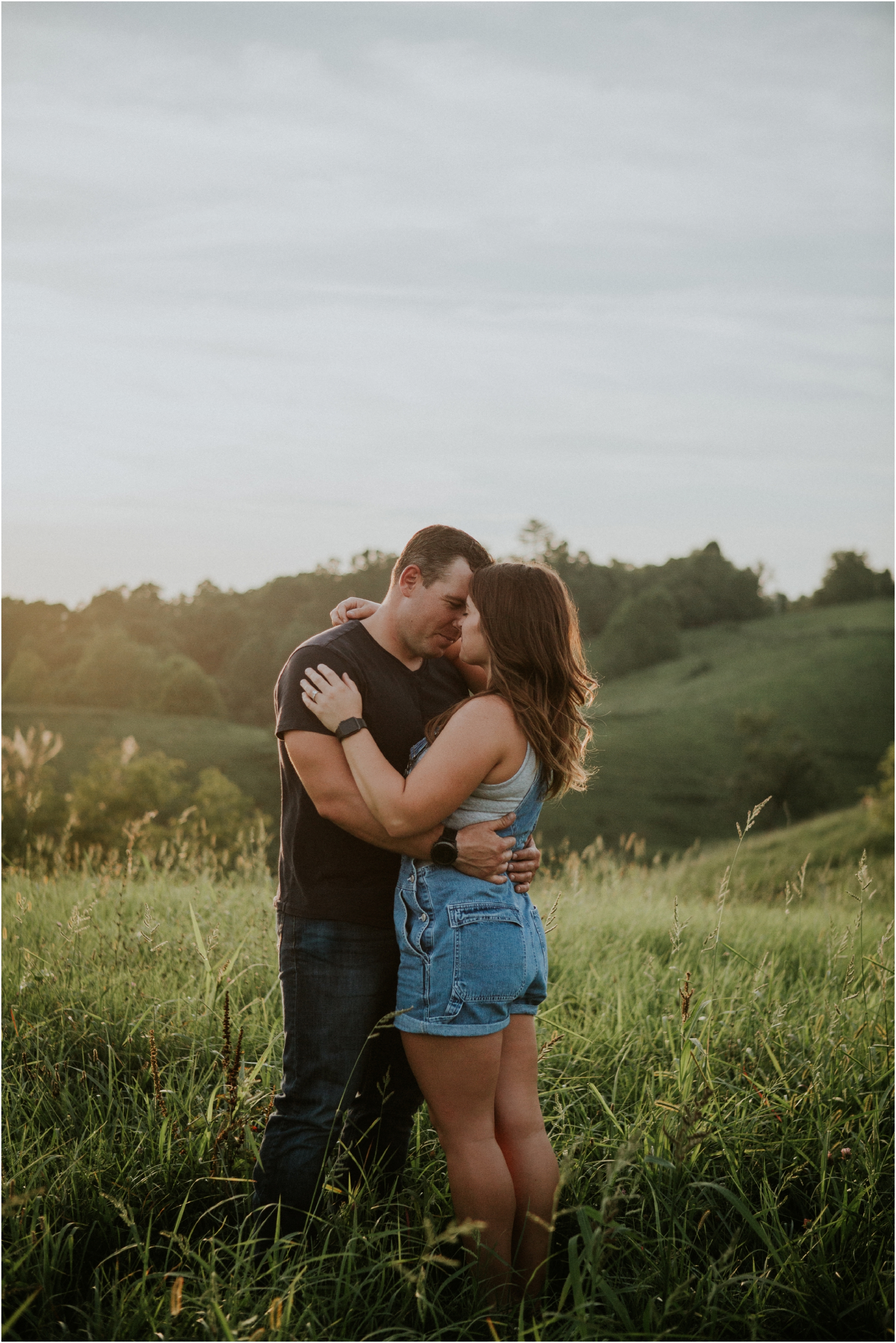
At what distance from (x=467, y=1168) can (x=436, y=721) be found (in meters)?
1.29

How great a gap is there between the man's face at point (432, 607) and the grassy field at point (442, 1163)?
3.78ft

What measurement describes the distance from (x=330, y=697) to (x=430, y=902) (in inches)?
27.4

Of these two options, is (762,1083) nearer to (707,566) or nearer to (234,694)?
(234,694)

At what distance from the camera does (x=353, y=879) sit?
2.82 metres

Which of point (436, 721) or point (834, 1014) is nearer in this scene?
point (436, 721)

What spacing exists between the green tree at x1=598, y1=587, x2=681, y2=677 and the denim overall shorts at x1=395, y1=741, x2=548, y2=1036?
6797cm

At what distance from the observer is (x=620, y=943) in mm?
4898

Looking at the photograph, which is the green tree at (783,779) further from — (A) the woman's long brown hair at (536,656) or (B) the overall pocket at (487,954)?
(B) the overall pocket at (487,954)

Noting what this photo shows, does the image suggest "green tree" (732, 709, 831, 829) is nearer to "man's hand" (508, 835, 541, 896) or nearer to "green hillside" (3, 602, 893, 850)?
"green hillside" (3, 602, 893, 850)

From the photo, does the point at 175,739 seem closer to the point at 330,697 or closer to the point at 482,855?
the point at 330,697

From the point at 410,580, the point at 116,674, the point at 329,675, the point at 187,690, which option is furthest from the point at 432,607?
the point at 187,690

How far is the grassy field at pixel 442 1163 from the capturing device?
2.31 meters

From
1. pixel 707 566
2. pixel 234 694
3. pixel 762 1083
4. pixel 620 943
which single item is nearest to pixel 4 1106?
pixel 762 1083

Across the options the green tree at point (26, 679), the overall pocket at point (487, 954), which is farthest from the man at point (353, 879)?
the green tree at point (26, 679)
